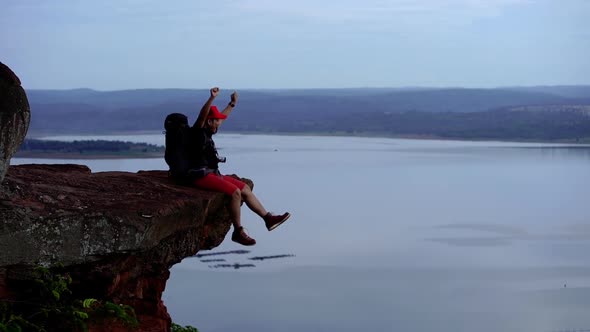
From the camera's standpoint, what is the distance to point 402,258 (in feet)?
154

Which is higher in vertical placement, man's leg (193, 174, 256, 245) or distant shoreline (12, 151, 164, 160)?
man's leg (193, 174, 256, 245)

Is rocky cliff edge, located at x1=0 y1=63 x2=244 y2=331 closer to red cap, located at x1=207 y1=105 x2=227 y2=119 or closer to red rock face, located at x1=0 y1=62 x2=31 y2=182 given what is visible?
red rock face, located at x1=0 y1=62 x2=31 y2=182

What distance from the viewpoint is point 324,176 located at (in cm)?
8225

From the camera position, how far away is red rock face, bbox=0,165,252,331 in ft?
19.3

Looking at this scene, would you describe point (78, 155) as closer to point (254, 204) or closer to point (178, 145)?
point (254, 204)

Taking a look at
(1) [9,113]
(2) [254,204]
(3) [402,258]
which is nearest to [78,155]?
(3) [402,258]

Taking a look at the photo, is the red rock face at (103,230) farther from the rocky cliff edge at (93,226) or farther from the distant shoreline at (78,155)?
the distant shoreline at (78,155)

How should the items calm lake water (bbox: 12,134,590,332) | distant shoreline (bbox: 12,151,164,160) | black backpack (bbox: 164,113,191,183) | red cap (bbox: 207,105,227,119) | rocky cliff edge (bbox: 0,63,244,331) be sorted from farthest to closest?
1. distant shoreline (bbox: 12,151,164,160)
2. calm lake water (bbox: 12,134,590,332)
3. red cap (bbox: 207,105,227,119)
4. black backpack (bbox: 164,113,191,183)
5. rocky cliff edge (bbox: 0,63,244,331)

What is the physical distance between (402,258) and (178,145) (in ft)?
132

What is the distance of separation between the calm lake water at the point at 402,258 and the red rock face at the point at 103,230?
25.3 meters

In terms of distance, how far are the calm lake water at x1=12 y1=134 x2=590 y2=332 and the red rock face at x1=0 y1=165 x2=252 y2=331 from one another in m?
25.3

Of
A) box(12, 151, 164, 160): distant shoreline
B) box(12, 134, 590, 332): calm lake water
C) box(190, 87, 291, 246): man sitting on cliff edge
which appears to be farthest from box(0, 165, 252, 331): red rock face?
box(12, 151, 164, 160): distant shoreline

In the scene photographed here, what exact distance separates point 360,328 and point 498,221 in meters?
27.6

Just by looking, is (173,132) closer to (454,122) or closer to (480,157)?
(480,157)
